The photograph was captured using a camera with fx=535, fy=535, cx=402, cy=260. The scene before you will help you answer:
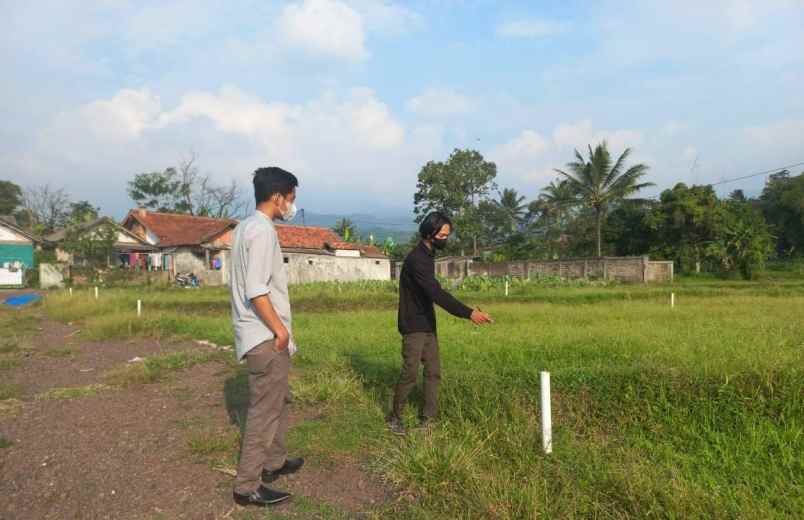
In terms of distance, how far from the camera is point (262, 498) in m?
3.20

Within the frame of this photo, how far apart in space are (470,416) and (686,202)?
97.3 feet

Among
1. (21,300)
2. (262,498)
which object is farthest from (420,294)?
(21,300)

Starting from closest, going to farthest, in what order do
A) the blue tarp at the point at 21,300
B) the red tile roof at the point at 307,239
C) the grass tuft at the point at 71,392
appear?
the grass tuft at the point at 71,392, the blue tarp at the point at 21,300, the red tile roof at the point at 307,239

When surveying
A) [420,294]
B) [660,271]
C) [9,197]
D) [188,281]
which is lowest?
[660,271]

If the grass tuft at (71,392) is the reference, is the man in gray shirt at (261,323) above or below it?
above

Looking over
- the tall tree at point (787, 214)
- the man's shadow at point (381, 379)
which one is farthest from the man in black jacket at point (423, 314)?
the tall tree at point (787, 214)

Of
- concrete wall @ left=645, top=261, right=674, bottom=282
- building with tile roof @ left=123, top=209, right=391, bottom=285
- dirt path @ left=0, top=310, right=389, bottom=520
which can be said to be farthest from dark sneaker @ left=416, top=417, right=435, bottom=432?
concrete wall @ left=645, top=261, right=674, bottom=282

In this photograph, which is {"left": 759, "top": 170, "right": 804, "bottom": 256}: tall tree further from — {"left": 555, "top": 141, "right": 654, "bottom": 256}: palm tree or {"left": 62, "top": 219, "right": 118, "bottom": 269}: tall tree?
{"left": 62, "top": 219, "right": 118, "bottom": 269}: tall tree

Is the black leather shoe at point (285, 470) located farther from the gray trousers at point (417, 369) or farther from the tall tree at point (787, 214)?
the tall tree at point (787, 214)

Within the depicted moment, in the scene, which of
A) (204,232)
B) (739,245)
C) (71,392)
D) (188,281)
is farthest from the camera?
(204,232)

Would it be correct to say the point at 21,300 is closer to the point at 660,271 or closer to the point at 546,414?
the point at 546,414

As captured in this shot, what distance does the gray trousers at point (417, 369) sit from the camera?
14.4 feet

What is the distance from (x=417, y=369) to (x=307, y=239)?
3090 cm

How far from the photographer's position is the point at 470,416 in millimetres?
4531
